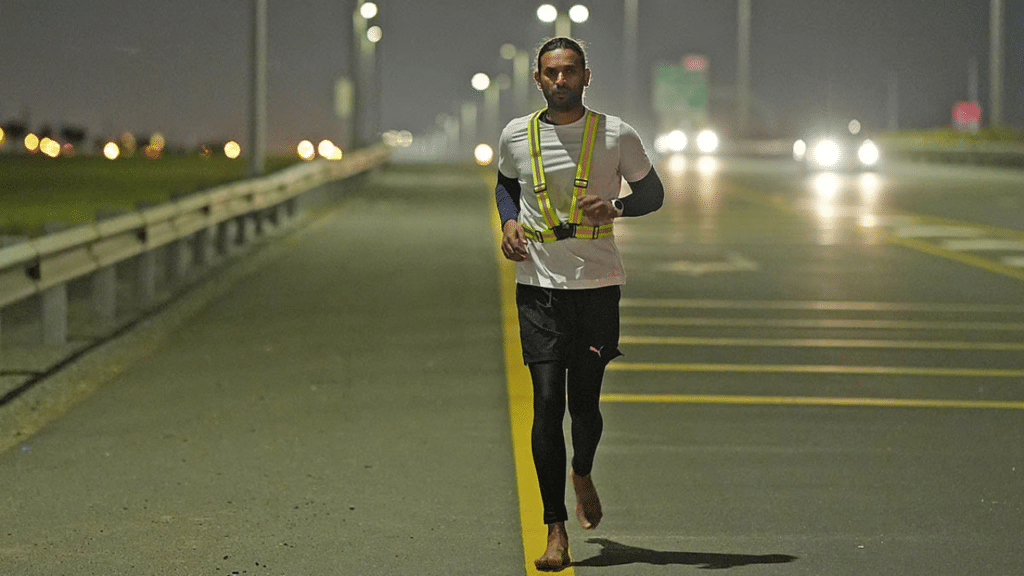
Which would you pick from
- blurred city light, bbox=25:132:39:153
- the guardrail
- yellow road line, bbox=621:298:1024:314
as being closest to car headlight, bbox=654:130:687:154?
blurred city light, bbox=25:132:39:153

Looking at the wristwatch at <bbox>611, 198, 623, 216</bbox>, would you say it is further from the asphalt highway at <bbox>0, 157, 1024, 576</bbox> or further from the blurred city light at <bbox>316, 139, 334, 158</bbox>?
the blurred city light at <bbox>316, 139, 334, 158</bbox>

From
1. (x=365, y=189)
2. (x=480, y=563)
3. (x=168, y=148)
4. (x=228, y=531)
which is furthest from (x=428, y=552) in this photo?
(x=168, y=148)

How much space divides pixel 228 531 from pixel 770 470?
108 inches

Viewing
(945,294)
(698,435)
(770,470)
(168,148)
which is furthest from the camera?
(168,148)

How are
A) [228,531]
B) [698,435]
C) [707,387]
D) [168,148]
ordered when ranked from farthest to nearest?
[168,148]
[707,387]
[698,435]
[228,531]

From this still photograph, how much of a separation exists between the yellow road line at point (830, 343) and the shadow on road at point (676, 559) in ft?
22.9

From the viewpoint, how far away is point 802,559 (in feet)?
22.4

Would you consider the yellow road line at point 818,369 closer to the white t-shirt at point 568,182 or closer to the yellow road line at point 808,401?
the yellow road line at point 808,401

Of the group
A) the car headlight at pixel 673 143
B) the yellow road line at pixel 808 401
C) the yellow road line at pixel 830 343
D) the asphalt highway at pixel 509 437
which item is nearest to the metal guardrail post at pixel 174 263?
the asphalt highway at pixel 509 437

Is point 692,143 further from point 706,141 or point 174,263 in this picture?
point 174,263

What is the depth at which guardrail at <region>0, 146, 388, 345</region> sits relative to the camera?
11.6 m

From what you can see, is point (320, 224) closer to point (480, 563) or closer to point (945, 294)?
point (945, 294)

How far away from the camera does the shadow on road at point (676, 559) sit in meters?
6.76

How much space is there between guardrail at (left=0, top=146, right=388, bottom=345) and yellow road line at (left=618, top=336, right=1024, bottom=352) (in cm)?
389
